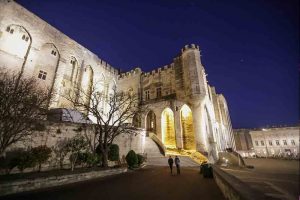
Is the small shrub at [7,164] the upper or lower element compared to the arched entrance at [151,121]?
lower

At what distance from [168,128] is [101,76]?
19138 millimetres

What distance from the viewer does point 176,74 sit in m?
30.5

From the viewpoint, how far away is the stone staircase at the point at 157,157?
1791cm

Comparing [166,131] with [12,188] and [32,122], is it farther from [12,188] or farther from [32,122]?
[12,188]

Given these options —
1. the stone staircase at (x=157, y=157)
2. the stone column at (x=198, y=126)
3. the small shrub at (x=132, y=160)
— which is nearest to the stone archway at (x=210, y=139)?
the stone column at (x=198, y=126)

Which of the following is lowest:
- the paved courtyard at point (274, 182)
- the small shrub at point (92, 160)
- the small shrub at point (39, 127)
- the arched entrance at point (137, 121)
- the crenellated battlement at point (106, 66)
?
the paved courtyard at point (274, 182)

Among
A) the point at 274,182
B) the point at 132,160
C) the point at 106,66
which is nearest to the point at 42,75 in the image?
the point at 106,66

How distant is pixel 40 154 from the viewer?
31.5 feet

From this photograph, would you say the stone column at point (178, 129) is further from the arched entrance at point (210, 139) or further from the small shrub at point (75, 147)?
the small shrub at point (75, 147)

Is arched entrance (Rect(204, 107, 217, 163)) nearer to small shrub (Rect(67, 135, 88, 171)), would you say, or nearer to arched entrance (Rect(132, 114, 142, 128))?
arched entrance (Rect(132, 114, 142, 128))

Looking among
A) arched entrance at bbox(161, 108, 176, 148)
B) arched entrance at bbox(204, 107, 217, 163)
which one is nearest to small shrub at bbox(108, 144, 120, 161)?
arched entrance at bbox(161, 108, 176, 148)

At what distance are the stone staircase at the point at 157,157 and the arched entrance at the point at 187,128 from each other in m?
4.84

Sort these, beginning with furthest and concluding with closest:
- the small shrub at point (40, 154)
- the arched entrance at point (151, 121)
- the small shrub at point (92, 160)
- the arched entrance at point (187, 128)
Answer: the arched entrance at point (151, 121)
the arched entrance at point (187, 128)
the small shrub at point (92, 160)
the small shrub at point (40, 154)

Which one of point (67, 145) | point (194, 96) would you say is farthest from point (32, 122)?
point (194, 96)
